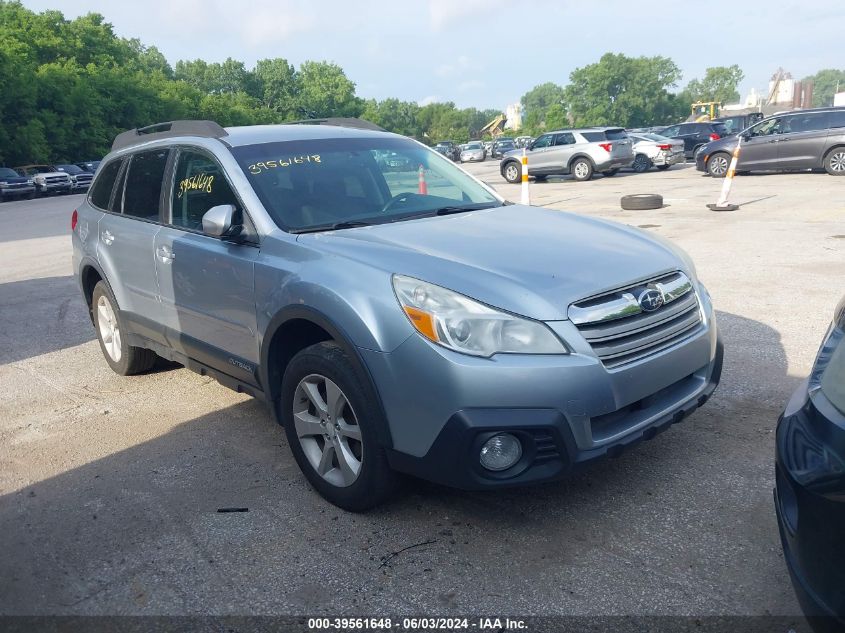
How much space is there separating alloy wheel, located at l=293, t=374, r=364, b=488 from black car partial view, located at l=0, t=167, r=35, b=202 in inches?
1401

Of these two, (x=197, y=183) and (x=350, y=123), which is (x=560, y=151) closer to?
(x=350, y=123)

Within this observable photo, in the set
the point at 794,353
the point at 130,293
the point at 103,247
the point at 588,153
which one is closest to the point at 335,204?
the point at 130,293

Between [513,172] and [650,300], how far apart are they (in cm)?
2344

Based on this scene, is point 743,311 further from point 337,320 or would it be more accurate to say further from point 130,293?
point 130,293

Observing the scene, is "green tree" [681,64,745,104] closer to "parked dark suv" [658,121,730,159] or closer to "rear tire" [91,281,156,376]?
"parked dark suv" [658,121,730,159]

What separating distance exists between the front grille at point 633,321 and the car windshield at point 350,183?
136 centimetres

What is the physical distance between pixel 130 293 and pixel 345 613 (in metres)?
3.18

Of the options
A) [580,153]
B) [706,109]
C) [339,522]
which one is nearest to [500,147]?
[580,153]

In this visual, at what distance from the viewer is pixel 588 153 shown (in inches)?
936

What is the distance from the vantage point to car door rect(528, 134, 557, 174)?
81.4 feet

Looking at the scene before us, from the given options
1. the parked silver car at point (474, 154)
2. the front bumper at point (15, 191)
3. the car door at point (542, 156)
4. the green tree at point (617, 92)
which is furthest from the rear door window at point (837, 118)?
the green tree at point (617, 92)

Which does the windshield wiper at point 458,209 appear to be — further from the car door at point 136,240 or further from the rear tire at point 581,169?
the rear tire at point 581,169

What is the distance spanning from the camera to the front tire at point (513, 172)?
2563 cm

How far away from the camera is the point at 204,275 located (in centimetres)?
409
